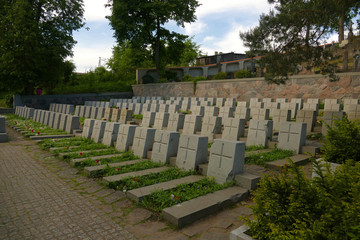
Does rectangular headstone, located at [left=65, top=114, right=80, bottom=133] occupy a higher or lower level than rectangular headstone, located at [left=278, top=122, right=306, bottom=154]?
lower

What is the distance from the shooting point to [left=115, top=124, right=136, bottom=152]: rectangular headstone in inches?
275

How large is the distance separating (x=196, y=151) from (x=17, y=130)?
1092 cm

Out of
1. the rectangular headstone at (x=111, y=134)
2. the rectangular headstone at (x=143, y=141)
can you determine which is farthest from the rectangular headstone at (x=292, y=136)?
the rectangular headstone at (x=111, y=134)

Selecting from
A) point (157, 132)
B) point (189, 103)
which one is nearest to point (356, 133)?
point (157, 132)

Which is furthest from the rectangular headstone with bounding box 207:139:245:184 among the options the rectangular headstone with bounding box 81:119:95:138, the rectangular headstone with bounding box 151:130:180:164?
the rectangular headstone with bounding box 81:119:95:138

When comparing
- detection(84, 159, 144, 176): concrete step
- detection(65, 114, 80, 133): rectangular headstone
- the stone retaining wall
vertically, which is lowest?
detection(84, 159, 144, 176): concrete step

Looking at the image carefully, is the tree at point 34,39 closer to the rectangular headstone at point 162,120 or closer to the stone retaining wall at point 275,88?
the stone retaining wall at point 275,88

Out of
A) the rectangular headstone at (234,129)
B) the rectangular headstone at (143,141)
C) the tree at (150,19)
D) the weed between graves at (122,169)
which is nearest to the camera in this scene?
the weed between graves at (122,169)

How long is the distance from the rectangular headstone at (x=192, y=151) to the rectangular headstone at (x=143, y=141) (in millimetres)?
1284

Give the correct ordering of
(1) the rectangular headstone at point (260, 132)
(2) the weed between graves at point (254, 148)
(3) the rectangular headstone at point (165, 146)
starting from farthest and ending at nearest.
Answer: (1) the rectangular headstone at point (260, 132), (2) the weed between graves at point (254, 148), (3) the rectangular headstone at point (165, 146)

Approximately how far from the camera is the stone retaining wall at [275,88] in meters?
12.9

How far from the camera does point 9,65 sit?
20172 millimetres

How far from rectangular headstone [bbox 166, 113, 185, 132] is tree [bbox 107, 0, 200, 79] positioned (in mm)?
21093

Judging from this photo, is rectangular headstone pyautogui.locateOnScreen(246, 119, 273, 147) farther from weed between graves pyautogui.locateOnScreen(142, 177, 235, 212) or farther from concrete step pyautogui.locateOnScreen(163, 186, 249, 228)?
concrete step pyautogui.locateOnScreen(163, 186, 249, 228)
